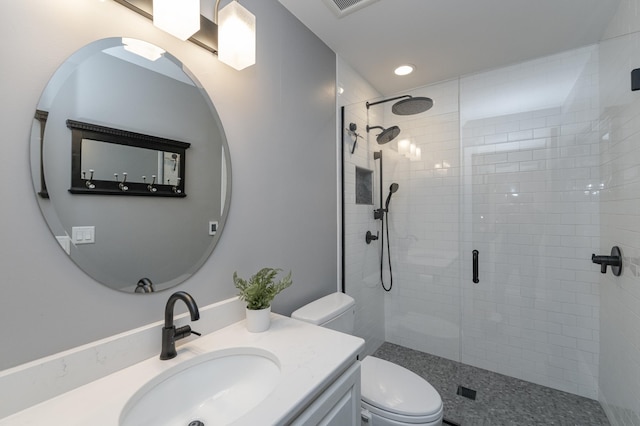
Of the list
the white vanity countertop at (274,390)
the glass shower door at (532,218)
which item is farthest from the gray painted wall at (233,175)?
the glass shower door at (532,218)

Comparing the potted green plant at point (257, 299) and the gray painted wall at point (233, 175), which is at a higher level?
the gray painted wall at point (233, 175)

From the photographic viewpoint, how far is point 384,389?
4.49ft

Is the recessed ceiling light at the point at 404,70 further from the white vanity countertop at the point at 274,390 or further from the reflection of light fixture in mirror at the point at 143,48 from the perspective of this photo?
the white vanity countertop at the point at 274,390

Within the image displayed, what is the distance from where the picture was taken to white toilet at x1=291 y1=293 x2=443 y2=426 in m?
1.23

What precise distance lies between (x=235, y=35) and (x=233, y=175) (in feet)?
1.89

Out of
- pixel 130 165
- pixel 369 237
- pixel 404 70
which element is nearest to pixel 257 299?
pixel 130 165

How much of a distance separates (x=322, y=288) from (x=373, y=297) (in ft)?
2.50

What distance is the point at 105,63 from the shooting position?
865mm

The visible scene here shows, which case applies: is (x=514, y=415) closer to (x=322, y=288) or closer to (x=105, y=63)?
(x=322, y=288)

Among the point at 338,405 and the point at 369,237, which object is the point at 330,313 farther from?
the point at 369,237

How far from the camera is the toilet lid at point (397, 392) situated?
4.08ft

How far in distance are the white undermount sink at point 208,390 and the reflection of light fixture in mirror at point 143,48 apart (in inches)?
42.2

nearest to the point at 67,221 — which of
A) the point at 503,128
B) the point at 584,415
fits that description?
the point at 503,128

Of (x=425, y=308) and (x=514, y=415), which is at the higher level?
(x=425, y=308)
